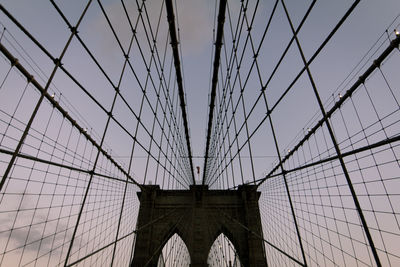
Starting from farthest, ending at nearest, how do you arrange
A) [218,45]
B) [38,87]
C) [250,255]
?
[250,255], [218,45], [38,87]

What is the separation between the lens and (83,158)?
10.0m

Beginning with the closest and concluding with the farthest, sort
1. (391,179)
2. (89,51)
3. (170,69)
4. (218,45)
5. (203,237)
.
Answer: (89,51) < (391,179) < (218,45) < (170,69) < (203,237)

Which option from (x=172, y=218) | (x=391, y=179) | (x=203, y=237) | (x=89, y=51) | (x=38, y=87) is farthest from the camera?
(x=172, y=218)

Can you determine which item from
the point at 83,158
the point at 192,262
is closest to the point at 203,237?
the point at 192,262

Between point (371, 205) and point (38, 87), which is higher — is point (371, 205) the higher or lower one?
the lower one

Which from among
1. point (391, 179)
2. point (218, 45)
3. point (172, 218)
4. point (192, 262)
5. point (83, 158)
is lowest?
point (192, 262)

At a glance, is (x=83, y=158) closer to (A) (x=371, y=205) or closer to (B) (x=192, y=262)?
(B) (x=192, y=262)

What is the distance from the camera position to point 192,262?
47.5 feet

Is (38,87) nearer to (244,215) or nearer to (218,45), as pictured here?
(218,45)

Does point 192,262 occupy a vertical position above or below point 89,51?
below

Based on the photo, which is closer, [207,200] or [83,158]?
[83,158]

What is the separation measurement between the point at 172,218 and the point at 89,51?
1563cm

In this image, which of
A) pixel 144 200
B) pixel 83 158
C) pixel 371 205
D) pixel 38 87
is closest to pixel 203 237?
pixel 144 200

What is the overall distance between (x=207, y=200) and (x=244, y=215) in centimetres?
340
